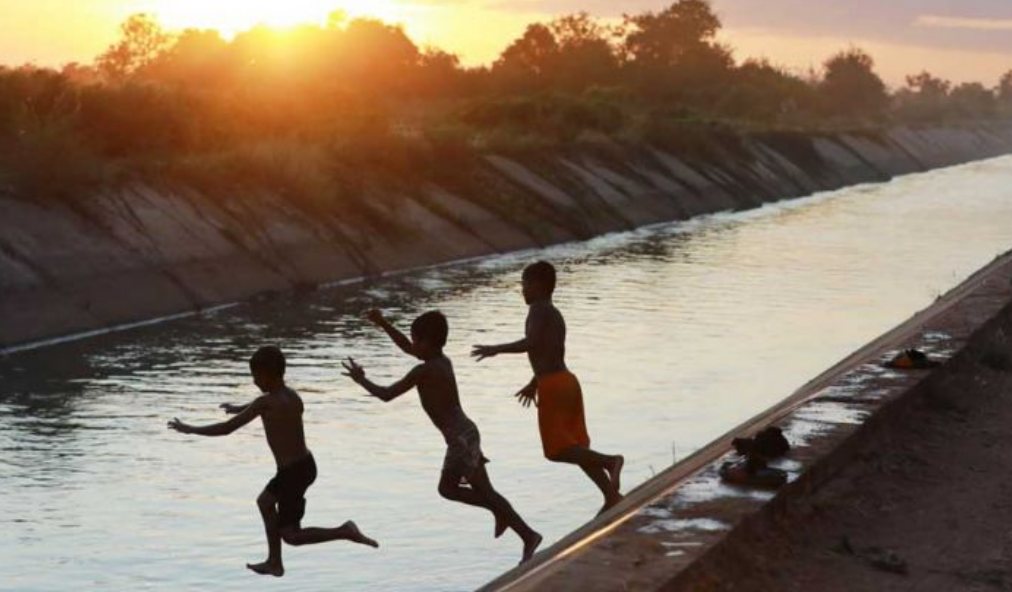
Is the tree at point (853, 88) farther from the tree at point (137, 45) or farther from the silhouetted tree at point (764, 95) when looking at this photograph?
the tree at point (137, 45)

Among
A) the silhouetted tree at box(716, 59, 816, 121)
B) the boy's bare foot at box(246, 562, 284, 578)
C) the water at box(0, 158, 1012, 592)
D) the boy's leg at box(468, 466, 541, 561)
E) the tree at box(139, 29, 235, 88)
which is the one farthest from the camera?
the silhouetted tree at box(716, 59, 816, 121)

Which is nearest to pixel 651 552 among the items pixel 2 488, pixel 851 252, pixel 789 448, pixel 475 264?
pixel 789 448

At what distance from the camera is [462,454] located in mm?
8633

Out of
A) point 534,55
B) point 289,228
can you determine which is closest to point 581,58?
point 534,55

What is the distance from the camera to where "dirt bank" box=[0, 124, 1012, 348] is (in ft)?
68.2

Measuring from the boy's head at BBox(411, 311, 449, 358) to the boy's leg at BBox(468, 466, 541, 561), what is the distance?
2.18 ft

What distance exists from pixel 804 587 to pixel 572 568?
0.97 m

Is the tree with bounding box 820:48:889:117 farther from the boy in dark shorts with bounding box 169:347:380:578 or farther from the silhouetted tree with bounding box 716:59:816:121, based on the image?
the boy in dark shorts with bounding box 169:347:380:578

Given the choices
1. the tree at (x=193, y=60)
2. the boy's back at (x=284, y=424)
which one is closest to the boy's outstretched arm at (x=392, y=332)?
the boy's back at (x=284, y=424)

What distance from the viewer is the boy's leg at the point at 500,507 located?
8734 mm

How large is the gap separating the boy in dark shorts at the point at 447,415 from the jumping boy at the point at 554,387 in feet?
2.24

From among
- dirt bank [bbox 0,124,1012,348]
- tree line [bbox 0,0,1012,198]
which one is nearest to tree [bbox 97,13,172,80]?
tree line [bbox 0,0,1012,198]

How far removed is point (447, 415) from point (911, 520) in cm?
220

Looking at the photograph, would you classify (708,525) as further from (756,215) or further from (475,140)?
(756,215)
